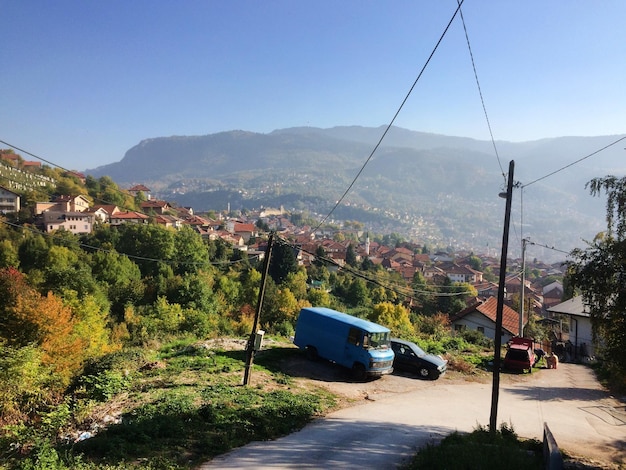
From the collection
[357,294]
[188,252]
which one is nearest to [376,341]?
[357,294]

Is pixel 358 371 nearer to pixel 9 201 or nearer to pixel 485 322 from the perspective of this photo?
pixel 485 322

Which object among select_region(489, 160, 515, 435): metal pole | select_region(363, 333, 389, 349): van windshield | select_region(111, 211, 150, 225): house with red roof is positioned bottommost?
select_region(363, 333, 389, 349): van windshield

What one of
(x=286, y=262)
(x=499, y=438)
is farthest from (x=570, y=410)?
(x=286, y=262)

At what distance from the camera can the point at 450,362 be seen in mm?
22344

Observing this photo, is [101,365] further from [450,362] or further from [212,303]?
[212,303]

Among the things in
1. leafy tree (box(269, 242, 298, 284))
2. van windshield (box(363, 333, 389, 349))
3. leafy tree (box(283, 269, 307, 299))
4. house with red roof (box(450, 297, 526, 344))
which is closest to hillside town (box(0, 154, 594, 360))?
house with red roof (box(450, 297, 526, 344))

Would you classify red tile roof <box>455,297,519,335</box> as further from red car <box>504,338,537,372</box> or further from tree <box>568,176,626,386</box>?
tree <box>568,176,626,386</box>

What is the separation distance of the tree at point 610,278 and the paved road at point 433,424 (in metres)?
3.21

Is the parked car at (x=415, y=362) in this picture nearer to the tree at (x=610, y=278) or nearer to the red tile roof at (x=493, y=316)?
the tree at (x=610, y=278)

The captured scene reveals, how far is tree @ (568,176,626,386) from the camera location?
948 centimetres

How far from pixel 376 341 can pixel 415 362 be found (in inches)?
127

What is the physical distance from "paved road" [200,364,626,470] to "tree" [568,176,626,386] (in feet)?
10.5

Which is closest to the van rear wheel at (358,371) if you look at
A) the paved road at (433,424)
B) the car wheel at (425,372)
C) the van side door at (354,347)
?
the van side door at (354,347)

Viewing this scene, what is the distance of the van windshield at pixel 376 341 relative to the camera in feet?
57.1
